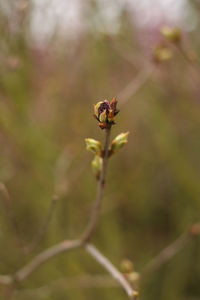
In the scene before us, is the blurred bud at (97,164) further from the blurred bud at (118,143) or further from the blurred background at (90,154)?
the blurred background at (90,154)

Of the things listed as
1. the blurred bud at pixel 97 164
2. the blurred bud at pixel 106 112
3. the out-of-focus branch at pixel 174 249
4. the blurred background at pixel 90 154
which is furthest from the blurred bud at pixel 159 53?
the blurred bud at pixel 106 112

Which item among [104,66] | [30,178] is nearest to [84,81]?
[104,66]

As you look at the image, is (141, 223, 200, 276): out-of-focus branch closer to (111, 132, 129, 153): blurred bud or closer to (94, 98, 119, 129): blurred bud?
(111, 132, 129, 153): blurred bud

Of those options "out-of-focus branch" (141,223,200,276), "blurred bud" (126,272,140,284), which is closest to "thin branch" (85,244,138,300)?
"blurred bud" (126,272,140,284)

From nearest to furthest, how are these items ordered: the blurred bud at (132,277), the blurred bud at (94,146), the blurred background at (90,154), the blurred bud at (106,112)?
the blurred bud at (106,112), the blurred bud at (94,146), the blurred bud at (132,277), the blurred background at (90,154)

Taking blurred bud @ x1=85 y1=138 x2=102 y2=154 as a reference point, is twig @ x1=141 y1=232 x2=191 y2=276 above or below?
below

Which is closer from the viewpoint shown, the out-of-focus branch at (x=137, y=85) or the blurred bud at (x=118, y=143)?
the blurred bud at (x=118, y=143)
